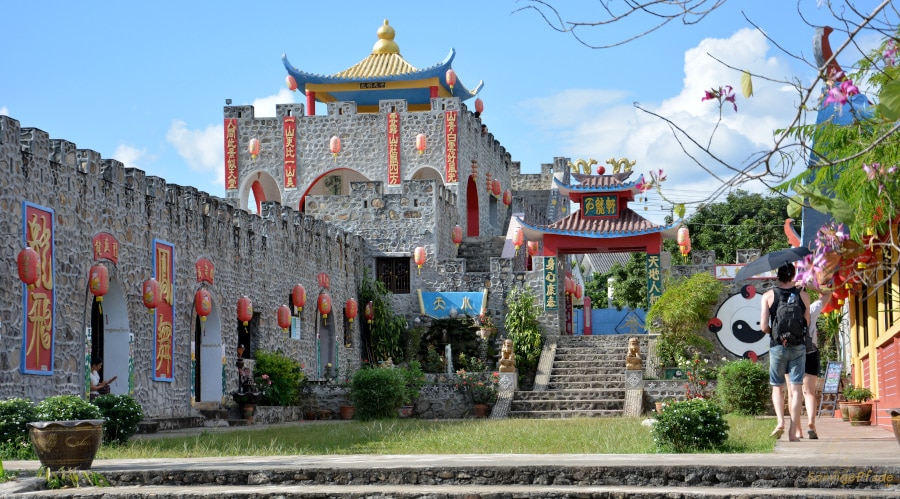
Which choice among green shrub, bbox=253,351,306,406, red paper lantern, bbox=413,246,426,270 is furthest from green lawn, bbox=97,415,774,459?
red paper lantern, bbox=413,246,426,270

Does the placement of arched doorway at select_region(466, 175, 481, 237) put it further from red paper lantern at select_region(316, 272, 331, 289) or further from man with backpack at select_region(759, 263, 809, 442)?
man with backpack at select_region(759, 263, 809, 442)

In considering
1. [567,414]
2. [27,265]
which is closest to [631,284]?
[567,414]

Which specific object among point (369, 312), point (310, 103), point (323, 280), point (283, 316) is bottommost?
point (283, 316)

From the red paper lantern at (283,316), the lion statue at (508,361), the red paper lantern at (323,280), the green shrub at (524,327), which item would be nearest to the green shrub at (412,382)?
the lion statue at (508,361)

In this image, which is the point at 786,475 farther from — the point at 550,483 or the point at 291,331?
the point at 291,331

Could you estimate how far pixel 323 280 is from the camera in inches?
951

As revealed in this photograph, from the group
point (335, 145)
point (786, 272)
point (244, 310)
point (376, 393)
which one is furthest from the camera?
point (335, 145)

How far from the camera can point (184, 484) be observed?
8.00 m

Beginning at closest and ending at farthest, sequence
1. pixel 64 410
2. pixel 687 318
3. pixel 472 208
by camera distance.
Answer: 1. pixel 64 410
2. pixel 687 318
3. pixel 472 208

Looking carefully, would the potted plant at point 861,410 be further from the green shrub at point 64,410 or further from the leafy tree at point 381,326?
the leafy tree at point 381,326

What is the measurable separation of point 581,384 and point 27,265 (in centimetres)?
1214

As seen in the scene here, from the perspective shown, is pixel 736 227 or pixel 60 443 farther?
pixel 736 227

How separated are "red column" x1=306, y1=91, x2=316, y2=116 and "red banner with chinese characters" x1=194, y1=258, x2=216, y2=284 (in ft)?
52.8

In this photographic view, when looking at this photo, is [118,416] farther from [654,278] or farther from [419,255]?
[654,278]
